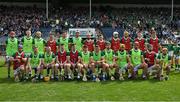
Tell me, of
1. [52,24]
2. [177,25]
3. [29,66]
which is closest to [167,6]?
[177,25]

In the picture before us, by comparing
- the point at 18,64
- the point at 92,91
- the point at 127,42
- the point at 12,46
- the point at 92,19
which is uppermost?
the point at 92,19

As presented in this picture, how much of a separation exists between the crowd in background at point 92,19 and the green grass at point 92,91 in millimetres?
19100

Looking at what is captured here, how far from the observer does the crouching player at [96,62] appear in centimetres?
1474

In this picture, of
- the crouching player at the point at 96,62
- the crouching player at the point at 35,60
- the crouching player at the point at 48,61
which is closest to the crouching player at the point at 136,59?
the crouching player at the point at 96,62

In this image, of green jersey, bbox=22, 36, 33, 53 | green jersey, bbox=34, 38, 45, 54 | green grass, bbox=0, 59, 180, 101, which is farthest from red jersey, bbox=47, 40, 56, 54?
green grass, bbox=0, 59, 180, 101

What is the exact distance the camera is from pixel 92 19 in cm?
3772

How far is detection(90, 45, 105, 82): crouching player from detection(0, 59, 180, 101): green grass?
1.74ft

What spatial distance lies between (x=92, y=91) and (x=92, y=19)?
25044mm

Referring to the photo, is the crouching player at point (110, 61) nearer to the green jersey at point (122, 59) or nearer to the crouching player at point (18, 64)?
the green jersey at point (122, 59)

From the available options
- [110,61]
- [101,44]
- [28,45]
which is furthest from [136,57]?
Answer: [28,45]

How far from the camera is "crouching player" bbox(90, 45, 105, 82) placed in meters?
14.7

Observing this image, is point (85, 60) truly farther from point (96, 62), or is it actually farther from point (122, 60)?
point (122, 60)

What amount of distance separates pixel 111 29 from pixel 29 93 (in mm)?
22823

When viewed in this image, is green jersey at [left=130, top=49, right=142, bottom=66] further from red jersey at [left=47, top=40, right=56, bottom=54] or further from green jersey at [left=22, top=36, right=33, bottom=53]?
green jersey at [left=22, top=36, right=33, bottom=53]
